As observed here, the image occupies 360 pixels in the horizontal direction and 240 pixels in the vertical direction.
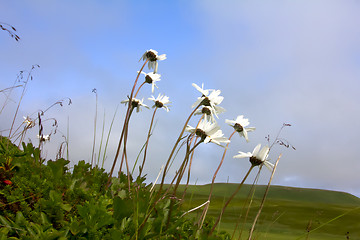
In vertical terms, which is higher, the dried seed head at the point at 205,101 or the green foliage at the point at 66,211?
the dried seed head at the point at 205,101

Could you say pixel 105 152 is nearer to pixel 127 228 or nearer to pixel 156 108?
pixel 156 108

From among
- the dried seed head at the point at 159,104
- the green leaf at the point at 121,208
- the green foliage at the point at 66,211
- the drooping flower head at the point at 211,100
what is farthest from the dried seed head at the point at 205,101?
the dried seed head at the point at 159,104

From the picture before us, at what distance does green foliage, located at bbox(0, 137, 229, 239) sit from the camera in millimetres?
2438

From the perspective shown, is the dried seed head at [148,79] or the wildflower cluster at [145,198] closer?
the wildflower cluster at [145,198]

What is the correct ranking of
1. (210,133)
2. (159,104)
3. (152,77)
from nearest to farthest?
(210,133), (152,77), (159,104)

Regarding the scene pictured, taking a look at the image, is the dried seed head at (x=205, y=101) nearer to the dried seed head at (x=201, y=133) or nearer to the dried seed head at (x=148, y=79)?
the dried seed head at (x=201, y=133)

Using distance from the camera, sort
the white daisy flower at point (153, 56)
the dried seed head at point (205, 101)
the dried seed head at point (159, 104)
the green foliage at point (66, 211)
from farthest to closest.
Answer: the dried seed head at point (159, 104) → the white daisy flower at point (153, 56) → the dried seed head at point (205, 101) → the green foliage at point (66, 211)

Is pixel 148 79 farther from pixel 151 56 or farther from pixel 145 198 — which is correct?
pixel 145 198

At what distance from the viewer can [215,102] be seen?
2930 mm

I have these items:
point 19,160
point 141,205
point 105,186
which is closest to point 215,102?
point 141,205

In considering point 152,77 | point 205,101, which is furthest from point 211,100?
point 152,77

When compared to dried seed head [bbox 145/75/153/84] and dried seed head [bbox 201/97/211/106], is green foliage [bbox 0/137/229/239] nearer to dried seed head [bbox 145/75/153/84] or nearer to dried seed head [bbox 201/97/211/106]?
dried seed head [bbox 201/97/211/106]

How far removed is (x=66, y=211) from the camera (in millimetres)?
2953

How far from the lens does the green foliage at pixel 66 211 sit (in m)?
2.44
